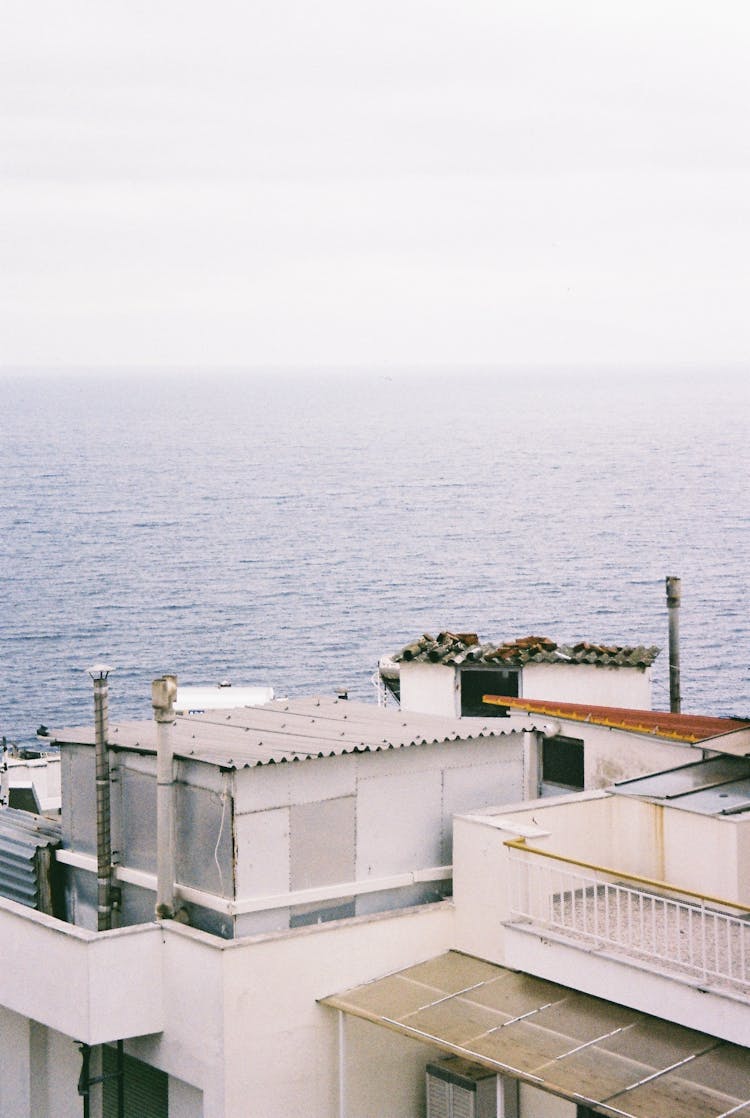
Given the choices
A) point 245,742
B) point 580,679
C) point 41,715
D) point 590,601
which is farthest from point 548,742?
point 590,601

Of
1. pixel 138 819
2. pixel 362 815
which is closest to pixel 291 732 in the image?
pixel 362 815

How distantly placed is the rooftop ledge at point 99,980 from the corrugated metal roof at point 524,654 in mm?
11042

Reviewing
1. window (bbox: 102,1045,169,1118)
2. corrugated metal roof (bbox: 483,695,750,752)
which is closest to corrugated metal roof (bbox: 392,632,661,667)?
corrugated metal roof (bbox: 483,695,750,752)

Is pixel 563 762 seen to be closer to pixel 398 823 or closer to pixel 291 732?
pixel 398 823

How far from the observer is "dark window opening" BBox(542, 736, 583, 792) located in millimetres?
22328

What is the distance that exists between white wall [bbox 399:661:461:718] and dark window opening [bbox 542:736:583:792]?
14.3ft

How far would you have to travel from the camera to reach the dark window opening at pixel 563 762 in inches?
879

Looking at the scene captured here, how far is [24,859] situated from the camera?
62.0 feet

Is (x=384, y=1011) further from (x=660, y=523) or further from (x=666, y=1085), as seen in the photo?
(x=660, y=523)

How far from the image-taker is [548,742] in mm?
22719

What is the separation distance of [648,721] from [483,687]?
542cm

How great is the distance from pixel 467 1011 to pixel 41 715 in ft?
177

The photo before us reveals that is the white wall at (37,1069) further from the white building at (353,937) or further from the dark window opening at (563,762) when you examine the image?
the dark window opening at (563,762)

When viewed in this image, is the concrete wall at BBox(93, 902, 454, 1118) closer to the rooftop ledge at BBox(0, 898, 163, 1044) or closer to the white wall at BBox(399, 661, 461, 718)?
the rooftop ledge at BBox(0, 898, 163, 1044)
